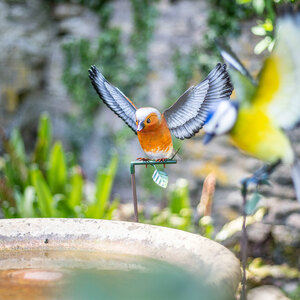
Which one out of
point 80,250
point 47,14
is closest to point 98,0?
point 47,14

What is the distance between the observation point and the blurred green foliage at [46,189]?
2418 millimetres

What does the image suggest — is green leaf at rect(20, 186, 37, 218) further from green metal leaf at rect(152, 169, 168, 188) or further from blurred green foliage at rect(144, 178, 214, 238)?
green metal leaf at rect(152, 169, 168, 188)

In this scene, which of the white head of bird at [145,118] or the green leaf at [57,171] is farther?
the green leaf at [57,171]

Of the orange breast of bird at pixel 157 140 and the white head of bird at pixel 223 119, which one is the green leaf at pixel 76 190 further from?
the white head of bird at pixel 223 119

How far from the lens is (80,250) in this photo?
3.96ft

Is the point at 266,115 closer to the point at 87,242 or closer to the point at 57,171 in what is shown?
the point at 87,242

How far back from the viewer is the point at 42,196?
241 centimetres

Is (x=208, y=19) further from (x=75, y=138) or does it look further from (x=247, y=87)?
(x=247, y=87)

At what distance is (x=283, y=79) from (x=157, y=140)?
333mm

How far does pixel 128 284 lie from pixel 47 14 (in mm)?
3005

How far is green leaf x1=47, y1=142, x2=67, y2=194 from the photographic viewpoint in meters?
2.70

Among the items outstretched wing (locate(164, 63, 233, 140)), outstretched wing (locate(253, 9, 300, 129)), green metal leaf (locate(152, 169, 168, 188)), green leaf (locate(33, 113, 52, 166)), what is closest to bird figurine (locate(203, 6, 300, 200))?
outstretched wing (locate(253, 9, 300, 129))

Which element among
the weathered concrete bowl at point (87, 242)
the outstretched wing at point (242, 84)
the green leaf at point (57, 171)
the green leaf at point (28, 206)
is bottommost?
the green leaf at point (28, 206)

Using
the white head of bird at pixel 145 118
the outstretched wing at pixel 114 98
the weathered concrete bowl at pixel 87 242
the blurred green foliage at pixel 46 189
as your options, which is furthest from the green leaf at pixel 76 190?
the white head of bird at pixel 145 118
